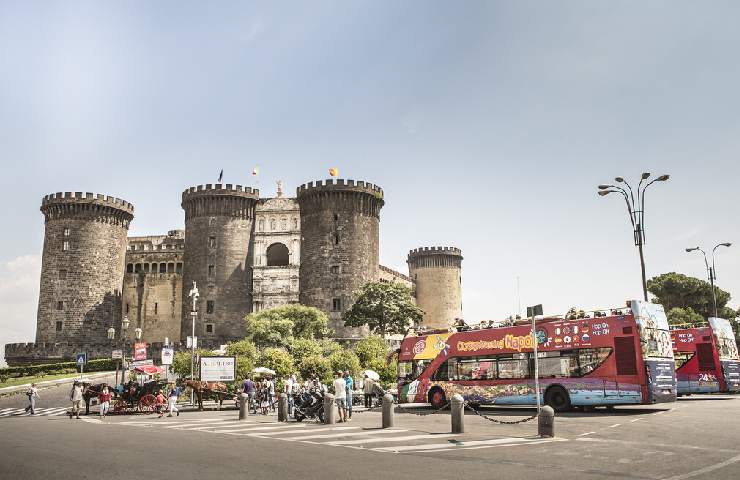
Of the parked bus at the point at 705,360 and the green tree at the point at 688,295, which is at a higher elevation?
the green tree at the point at 688,295

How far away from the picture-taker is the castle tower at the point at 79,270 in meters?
65.2

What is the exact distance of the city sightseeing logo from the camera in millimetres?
22906

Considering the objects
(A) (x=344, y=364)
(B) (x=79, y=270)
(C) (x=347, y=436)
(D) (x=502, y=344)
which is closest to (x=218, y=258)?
(B) (x=79, y=270)

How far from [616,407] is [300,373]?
20.4 meters

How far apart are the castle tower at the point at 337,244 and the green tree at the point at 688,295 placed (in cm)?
3438

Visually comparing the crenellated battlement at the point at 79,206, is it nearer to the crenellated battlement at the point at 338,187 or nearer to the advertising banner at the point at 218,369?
the crenellated battlement at the point at 338,187

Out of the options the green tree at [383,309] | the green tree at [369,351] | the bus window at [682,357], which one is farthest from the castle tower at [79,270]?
the bus window at [682,357]

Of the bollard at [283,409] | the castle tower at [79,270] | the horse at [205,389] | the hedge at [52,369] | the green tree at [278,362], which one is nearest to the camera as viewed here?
the bollard at [283,409]

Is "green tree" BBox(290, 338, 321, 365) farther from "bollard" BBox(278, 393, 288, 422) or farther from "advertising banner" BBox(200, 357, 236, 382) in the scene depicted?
"bollard" BBox(278, 393, 288, 422)

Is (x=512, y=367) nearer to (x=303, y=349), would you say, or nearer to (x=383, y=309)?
(x=303, y=349)

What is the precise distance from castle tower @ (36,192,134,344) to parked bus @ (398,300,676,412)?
50616mm

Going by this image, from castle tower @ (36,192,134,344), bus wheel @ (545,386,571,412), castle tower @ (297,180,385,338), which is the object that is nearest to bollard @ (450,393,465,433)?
bus wheel @ (545,386,571,412)

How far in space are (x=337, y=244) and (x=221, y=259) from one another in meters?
12.3

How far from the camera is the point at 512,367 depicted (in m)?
23.2
